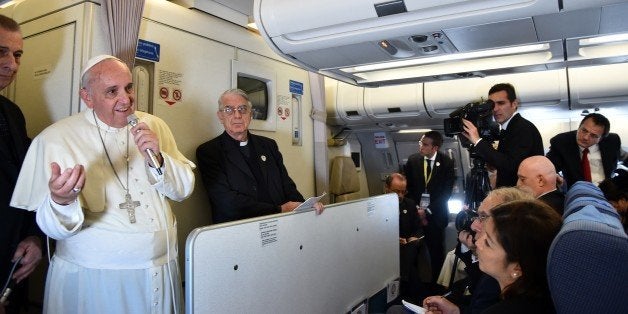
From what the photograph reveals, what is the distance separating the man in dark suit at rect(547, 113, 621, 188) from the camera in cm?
382

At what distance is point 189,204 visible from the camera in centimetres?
297

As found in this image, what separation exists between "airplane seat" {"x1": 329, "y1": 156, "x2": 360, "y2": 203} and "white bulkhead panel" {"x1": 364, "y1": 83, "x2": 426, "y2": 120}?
0.72m

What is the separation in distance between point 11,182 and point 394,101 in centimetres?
374

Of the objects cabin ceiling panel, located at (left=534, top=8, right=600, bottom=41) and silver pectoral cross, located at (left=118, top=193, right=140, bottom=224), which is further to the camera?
silver pectoral cross, located at (left=118, top=193, right=140, bottom=224)

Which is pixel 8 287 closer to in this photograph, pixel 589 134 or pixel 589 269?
pixel 589 269

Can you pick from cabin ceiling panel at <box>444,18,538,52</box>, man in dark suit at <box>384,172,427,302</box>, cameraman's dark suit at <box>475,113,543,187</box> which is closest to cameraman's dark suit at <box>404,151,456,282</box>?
man in dark suit at <box>384,172,427,302</box>

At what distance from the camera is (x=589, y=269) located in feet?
3.49

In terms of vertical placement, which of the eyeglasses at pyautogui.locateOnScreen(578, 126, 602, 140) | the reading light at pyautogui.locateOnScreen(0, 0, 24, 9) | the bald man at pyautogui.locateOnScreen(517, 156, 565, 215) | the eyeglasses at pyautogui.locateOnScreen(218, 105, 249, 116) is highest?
the reading light at pyautogui.locateOnScreen(0, 0, 24, 9)

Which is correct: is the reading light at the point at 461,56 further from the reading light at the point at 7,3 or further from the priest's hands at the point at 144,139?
the reading light at the point at 7,3

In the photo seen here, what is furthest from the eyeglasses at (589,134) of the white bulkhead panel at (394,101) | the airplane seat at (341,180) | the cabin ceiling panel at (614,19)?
the airplane seat at (341,180)

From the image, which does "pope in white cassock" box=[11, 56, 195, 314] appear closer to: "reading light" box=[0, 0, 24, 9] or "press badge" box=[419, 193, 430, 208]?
"reading light" box=[0, 0, 24, 9]

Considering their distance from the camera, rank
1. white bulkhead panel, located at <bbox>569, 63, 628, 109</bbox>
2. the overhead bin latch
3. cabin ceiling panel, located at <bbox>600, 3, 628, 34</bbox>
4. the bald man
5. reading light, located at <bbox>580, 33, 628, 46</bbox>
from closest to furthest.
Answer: cabin ceiling panel, located at <bbox>600, 3, 628, 34</bbox>
the overhead bin latch
reading light, located at <bbox>580, 33, 628, 46</bbox>
the bald man
white bulkhead panel, located at <bbox>569, 63, 628, 109</bbox>

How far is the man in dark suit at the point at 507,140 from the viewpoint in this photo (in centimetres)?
291

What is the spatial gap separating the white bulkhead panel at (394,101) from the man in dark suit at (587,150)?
142 cm
